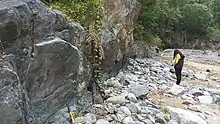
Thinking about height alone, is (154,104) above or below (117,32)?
below

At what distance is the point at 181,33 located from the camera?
145ft

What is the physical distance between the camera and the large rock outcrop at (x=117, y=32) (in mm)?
12578

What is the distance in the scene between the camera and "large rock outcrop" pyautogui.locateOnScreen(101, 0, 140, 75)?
12.6m

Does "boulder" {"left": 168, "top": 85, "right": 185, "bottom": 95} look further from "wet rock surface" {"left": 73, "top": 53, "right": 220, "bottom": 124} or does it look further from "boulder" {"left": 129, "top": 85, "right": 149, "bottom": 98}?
"boulder" {"left": 129, "top": 85, "right": 149, "bottom": 98}

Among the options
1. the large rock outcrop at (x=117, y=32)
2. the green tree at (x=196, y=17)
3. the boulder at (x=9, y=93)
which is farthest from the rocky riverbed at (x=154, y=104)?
the green tree at (x=196, y=17)

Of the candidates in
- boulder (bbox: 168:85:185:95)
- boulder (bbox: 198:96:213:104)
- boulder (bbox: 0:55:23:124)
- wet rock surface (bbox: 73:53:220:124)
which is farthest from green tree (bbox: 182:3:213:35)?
boulder (bbox: 0:55:23:124)

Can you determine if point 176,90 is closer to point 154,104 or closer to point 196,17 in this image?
point 154,104

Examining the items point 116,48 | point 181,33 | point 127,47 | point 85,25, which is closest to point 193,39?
point 181,33

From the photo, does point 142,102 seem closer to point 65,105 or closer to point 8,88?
point 65,105

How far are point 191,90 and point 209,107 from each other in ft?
6.16

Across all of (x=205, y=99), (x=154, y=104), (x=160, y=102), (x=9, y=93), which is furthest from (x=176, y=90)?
(x=9, y=93)

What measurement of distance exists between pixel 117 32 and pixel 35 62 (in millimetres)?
8985

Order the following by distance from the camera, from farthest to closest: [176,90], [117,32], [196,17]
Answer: [196,17]
[117,32]
[176,90]

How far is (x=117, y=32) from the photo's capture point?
14.3 metres
